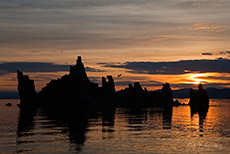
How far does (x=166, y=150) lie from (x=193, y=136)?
15.2 metres

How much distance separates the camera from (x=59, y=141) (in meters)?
50.7

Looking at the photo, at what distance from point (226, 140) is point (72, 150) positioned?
24787mm

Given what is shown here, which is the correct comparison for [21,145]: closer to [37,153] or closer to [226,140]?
[37,153]

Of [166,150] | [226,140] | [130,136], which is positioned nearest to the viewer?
[166,150]

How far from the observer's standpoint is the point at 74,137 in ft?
183

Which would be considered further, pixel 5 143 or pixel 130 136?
pixel 130 136

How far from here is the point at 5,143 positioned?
1924 inches

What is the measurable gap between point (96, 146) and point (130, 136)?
1117cm

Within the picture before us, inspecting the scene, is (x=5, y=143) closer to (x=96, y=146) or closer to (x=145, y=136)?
(x=96, y=146)

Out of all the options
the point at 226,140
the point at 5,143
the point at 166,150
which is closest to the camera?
the point at 166,150

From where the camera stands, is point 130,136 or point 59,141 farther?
point 130,136

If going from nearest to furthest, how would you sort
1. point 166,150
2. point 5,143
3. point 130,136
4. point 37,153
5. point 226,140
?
point 37,153
point 166,150
point 5,143
point 226,140
point 130,136

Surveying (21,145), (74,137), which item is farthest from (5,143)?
(74,137)

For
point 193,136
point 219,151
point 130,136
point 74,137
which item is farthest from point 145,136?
point 219,151
